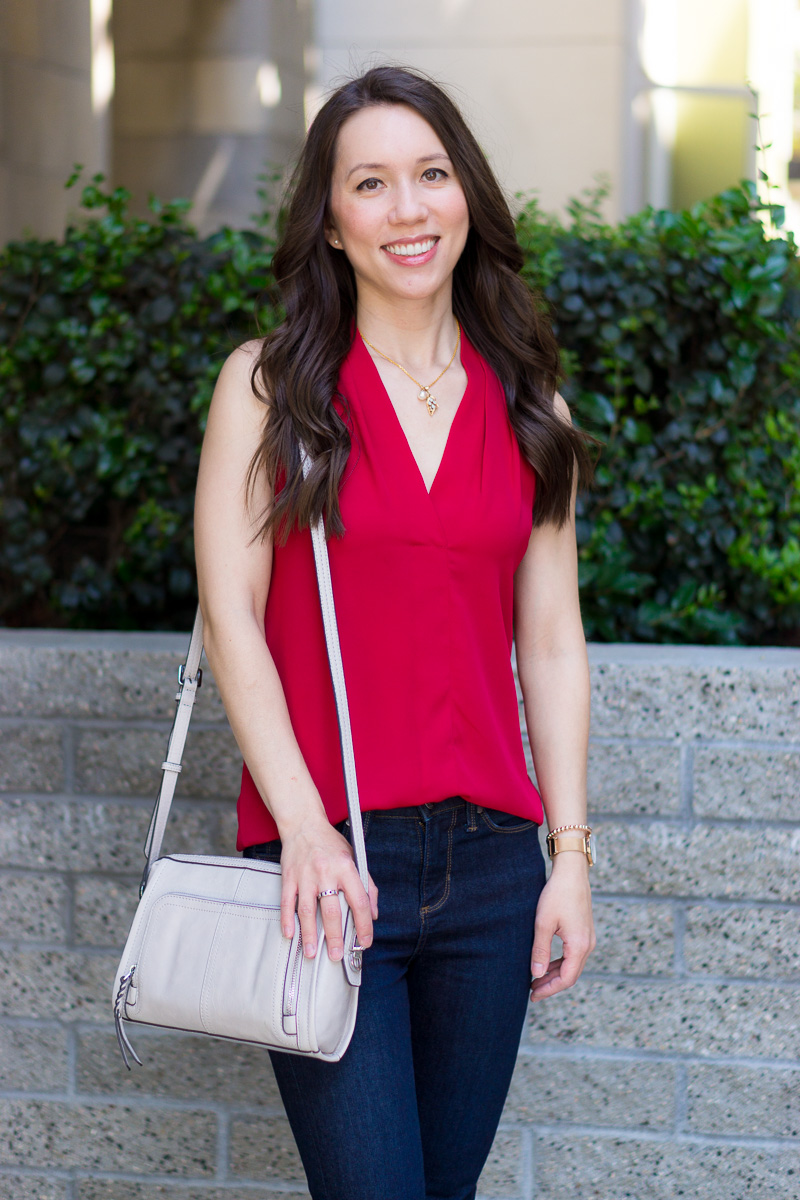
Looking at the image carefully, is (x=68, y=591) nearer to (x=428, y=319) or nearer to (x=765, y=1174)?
(x=428, y=319)

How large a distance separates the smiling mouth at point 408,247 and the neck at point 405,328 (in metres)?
0.09

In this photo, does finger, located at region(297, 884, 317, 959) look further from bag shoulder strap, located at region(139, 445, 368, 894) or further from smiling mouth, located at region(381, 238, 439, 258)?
smiling mouth, located at region(381, 238, 439, 258)

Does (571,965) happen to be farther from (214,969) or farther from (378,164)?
(378,164)

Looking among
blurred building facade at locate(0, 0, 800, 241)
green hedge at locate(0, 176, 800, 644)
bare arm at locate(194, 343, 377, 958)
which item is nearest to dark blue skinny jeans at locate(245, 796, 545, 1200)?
bare arm at locate(194, 343, 377, 958)

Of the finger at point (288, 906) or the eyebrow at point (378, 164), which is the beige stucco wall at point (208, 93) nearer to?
the eyebrow at point (378, 164)

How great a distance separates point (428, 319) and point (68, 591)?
5.55 ft

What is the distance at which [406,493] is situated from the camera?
5.59ft

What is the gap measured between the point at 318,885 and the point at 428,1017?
0.38 m

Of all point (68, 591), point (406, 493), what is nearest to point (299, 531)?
point (406, 493)

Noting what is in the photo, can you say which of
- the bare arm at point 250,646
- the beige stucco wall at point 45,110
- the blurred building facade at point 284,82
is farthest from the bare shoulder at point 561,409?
the blurred building facade at point 284,82

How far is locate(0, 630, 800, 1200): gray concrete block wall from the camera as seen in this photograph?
2527 mm

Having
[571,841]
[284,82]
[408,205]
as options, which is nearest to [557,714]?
[571,841]

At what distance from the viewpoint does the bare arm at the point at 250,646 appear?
156cm

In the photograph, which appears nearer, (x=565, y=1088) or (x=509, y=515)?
(x=509, y=515)
